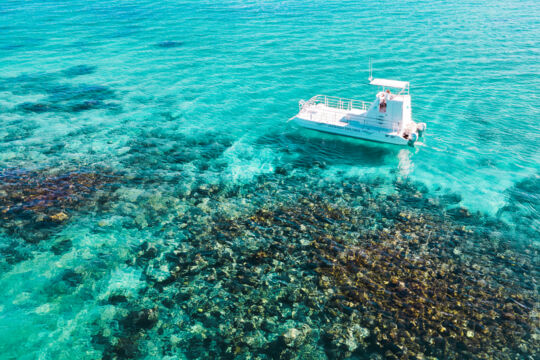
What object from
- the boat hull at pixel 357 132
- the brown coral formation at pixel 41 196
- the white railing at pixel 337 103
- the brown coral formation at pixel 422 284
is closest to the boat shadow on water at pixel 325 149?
the boat hull at pixel 357 132

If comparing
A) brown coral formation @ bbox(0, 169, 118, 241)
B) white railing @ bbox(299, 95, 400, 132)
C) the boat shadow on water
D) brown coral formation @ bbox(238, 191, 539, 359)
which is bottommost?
brown coral formation @ bbox(238, 191, 539, 359)

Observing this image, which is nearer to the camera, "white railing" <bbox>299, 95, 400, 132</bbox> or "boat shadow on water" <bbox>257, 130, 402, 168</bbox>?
"boat shadow on water" <bbox>257, 130, 402, 168</bbox>

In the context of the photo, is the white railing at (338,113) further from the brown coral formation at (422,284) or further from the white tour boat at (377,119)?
the brown coral formation at (422,284)

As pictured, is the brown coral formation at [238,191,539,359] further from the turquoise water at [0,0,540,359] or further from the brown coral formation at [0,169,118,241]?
the brown coral formation at [0,169,118,241]

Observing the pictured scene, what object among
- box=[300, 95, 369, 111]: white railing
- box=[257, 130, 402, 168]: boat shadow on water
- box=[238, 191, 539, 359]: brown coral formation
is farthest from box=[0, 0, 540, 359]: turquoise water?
box=[300, 95, 369, 111]: white railing

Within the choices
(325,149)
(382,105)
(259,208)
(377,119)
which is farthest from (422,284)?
(382,105)
